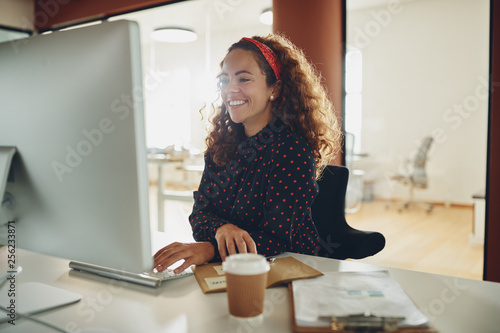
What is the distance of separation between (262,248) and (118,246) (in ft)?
1.73

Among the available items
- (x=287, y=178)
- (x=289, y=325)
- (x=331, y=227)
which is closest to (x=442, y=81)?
(x=331, y=227)

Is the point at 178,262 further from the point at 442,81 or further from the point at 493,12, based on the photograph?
the point at 442,81

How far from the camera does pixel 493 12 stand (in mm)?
2295

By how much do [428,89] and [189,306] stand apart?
3774 mm

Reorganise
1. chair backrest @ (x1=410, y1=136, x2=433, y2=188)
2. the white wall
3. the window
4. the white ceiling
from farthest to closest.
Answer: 1. the white ceiling
2. chair backrest @ (x1=410, y1=136, x2=433, y2=188)
3. the window
4. the white wall

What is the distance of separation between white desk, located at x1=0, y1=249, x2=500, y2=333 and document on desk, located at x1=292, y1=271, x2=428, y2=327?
4 centimetres

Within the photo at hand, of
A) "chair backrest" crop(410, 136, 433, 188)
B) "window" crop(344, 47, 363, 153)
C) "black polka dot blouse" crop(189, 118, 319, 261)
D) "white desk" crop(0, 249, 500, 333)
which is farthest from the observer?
"chair backrest" crop(410, 136, 433, 188)

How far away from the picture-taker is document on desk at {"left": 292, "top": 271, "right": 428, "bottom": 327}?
25.2 inches

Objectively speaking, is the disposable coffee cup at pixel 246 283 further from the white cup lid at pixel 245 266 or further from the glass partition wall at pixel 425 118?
the glass partition wall at pixel 425 118

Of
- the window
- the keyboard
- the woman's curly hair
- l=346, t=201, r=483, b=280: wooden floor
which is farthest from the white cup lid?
the window

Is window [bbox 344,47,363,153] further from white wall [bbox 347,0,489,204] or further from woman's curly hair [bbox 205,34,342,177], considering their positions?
woman's curly hair [bbox 205,34,342,177]

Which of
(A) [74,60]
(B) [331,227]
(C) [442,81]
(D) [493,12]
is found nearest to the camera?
(A) [74,60]

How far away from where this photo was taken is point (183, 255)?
925mm

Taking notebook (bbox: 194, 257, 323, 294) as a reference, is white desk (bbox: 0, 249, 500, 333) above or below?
below
